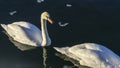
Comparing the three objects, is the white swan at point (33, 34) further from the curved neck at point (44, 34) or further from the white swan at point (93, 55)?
the white swan at point (93, 55)

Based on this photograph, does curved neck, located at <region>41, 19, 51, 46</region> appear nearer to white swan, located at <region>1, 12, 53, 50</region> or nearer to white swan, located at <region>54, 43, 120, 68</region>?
white swan, located at <region>1, 12, 53, 50</region>

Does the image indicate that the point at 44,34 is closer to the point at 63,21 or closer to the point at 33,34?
the point at 33,34

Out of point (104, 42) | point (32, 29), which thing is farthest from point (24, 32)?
point (104, 42)

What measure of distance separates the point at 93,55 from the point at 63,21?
11.8 ft

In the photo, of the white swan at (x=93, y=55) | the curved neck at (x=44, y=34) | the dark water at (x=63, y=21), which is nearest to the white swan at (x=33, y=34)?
the curved neck at (x=44, y=34)

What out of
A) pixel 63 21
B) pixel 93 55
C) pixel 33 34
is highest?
pixel 93 55

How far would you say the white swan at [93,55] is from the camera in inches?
634

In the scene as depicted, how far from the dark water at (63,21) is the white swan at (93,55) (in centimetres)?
45

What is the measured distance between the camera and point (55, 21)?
1948 centimetres

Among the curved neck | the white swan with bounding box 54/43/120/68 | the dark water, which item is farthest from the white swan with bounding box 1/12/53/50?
the white swan with bounding box 54/43/120/68

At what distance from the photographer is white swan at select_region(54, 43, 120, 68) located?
16.1 metres

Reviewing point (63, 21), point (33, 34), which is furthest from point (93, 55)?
point (63, 21)

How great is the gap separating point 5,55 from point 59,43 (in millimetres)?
1839

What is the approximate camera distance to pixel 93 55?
16.2 metres
